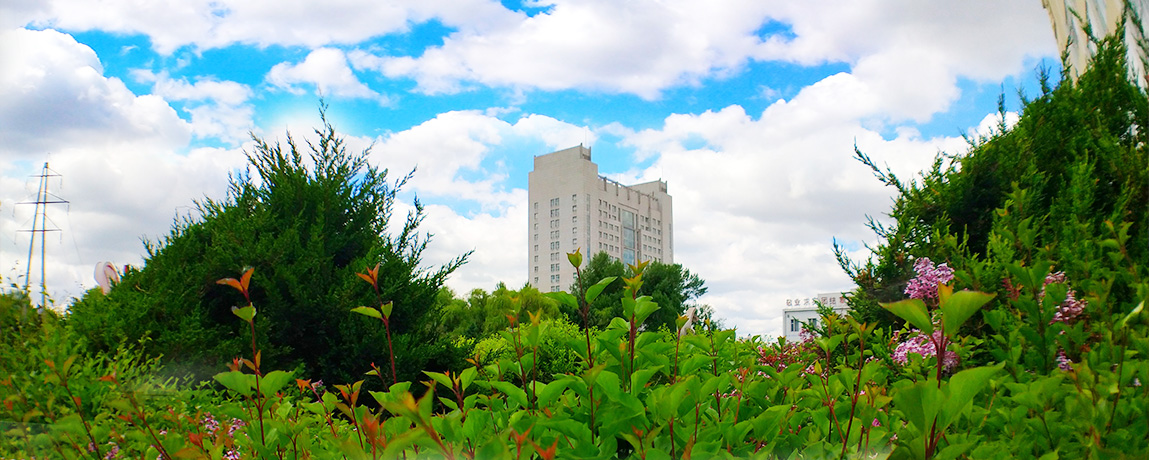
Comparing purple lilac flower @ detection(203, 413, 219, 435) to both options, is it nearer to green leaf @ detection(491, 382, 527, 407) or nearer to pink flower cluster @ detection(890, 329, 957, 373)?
green leaf @ detection(491, 382, 527, 407)

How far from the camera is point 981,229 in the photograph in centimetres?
436

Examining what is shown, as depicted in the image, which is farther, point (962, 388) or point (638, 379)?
point (638, 379)

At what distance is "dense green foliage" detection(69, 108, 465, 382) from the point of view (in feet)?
15.8

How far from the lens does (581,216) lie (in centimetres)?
5025

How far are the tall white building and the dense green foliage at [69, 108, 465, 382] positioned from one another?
42.0 m

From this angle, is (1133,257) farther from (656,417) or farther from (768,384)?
(656,417)

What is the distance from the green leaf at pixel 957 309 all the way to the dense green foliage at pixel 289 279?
5.13m

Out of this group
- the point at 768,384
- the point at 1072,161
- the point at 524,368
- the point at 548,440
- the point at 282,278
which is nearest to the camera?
the point at 548,440

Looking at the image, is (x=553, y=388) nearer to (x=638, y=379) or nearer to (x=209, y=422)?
(x=638, y=379)

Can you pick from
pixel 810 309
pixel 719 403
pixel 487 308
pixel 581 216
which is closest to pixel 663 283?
pixel 487 308

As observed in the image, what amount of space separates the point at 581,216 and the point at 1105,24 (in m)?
46.4

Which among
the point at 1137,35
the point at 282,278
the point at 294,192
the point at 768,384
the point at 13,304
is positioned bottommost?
the point at 768,384

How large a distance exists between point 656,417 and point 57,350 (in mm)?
3953

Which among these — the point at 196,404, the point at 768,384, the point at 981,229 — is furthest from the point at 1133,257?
the point at 196,404
